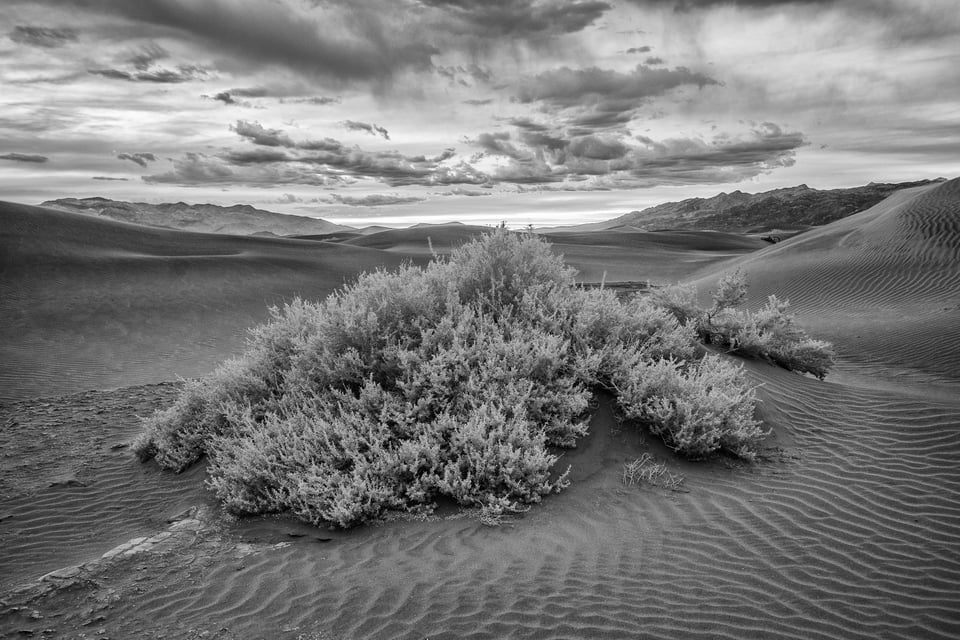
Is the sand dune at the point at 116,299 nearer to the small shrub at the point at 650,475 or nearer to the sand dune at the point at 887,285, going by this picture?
the small shrub at the point at 650,475

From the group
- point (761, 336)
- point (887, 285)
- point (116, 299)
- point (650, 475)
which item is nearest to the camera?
point (650, 475)

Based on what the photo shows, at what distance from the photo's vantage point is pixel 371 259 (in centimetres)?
3816

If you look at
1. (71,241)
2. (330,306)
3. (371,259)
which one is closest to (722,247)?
(371,259)

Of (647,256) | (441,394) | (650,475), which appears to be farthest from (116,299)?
(647,256)

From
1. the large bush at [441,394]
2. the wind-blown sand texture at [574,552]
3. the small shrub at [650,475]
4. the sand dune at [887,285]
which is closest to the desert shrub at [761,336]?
the large bush at [441,394]

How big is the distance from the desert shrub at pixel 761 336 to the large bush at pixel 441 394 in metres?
1.54

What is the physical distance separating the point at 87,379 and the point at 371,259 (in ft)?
86.0

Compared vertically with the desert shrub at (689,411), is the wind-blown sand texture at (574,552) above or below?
below

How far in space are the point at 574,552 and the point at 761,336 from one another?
7.11 m

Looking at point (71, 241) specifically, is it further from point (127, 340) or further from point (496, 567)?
point (496, 567)

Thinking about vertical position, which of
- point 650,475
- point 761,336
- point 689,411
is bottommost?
point 650,475

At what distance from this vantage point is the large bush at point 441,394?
543 cm

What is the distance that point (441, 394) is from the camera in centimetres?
620

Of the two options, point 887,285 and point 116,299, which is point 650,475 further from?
point 116,299
